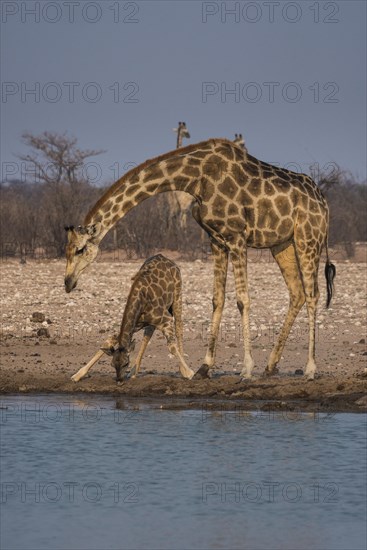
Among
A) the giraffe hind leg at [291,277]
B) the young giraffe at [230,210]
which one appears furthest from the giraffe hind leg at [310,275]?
the giraffe hind leg at [291,277]

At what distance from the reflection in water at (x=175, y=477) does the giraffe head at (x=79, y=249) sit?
3.64 ft

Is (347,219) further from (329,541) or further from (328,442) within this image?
(329,541)

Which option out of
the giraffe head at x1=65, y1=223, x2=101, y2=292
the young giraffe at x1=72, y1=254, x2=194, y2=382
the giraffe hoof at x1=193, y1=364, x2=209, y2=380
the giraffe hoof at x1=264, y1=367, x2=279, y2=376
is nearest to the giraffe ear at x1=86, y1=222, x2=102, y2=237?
the giraffe head at x1=65, y1=223, x2=101, y2=292

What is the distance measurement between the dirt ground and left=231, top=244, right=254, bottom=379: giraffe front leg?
5.9 inches

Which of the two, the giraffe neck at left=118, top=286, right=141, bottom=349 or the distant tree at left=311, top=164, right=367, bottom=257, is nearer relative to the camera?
the giraffe neck at left=118, top=286, right=141, bottom=349

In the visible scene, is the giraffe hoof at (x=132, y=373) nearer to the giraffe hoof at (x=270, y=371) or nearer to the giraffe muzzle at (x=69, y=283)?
the giraffe muzzle at (x=69, y=283)

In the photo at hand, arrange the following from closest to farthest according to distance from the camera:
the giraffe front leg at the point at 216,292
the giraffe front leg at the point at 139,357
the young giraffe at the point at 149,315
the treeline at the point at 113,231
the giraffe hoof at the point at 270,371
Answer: the young giraffe at the point at 149,315 → the giraffe front leg at the point at 216,292 → the giraffe front leg at the point at 139,357 → the giraffe hoof at the point at 270,371 → the treeline at the point at 113,231

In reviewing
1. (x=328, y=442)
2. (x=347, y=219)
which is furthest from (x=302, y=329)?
(x=347, y=219)

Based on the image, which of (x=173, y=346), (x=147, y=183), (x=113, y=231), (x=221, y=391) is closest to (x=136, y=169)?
(x=147, y=183)

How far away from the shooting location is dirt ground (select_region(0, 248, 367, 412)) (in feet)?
37.6

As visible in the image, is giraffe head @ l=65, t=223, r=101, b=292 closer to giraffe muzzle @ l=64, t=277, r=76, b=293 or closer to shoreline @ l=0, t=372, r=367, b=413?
giraffe muzzle @ l=64, t=277, r=76, b=293

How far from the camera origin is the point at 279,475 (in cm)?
852

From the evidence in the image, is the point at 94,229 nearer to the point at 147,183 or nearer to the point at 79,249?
the point at 79,249

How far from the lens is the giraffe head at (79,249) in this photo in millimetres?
11484
